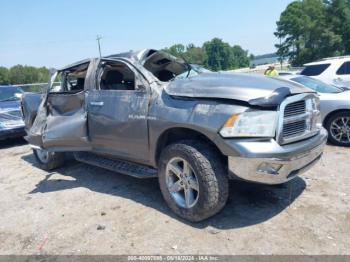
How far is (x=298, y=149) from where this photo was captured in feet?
10.9

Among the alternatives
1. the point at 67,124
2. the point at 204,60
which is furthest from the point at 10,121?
the point at 204,60

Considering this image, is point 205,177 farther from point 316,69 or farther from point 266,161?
point 316,69

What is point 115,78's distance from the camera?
5121mm

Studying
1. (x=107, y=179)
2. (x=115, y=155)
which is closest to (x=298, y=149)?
(x=115, y=155)

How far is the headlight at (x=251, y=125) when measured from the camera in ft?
10.4

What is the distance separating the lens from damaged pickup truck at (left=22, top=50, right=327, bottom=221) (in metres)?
3.20

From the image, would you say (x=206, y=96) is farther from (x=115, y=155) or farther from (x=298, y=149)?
(x=115, y=155)

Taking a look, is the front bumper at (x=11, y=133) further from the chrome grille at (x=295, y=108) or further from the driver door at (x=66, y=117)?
the chrome grille at (x=295, y=108)

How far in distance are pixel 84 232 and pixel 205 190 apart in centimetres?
144

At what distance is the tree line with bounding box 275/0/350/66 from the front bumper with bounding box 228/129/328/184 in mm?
37458

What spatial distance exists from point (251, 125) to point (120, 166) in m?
2.09

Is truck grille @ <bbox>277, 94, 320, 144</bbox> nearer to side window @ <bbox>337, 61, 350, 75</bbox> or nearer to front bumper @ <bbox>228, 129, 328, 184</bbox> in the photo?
front bumper @ <bbox>228, 129, 328, 184</bbox>

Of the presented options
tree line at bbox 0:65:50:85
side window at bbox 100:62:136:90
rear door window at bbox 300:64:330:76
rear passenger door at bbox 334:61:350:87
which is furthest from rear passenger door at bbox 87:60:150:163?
tree line at bbox 0:65:50:85

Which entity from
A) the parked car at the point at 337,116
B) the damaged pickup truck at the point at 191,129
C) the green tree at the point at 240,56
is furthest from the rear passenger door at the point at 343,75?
the green tree at the point at 240,56
